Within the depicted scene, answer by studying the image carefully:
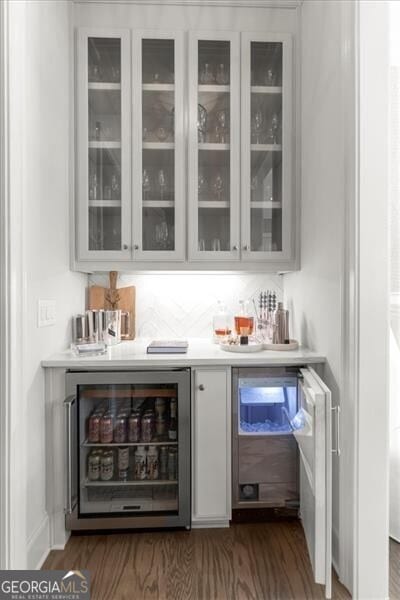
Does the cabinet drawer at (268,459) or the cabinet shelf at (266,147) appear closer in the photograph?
the cabinet drawer at (268,459)

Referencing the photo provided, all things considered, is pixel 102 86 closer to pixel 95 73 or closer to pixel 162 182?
pixel 95 73

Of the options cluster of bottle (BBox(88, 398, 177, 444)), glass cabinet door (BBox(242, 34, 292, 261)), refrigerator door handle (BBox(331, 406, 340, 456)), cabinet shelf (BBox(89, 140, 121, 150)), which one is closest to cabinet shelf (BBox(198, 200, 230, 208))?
glass cabinet door (BBox(242, 34, 292, 261))

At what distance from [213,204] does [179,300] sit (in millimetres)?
679

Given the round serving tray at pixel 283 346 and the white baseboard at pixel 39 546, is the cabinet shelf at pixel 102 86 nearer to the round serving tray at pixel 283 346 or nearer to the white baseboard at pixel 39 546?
the round serving tray at pixel 283 346

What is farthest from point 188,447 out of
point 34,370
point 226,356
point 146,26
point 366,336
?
point 146,26

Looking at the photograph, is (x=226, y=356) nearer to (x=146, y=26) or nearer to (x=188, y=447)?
(x=188, y=447)

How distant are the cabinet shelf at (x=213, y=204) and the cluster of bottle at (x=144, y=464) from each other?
1.31 meters

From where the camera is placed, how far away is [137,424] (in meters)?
1.87

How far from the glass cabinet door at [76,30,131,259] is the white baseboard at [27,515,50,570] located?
1329 millimetres

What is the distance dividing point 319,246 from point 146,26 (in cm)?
156

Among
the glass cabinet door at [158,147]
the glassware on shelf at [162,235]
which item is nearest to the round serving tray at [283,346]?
the glass cabinet door at [158,147]

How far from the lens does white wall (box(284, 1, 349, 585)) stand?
1.57 m

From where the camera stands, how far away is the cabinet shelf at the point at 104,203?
6.93ft

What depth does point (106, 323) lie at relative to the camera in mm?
2162
